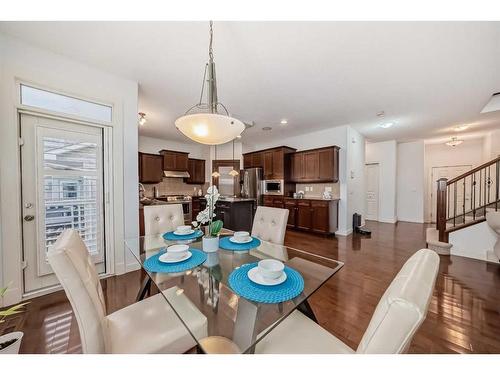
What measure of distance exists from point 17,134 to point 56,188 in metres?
0.61

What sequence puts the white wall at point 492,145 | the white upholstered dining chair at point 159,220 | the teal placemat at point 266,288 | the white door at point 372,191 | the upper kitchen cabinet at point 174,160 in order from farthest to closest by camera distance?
1. the white door at point 372,191
2. the upper kitchen cabinet at point 174,160
3. the white wall at point 492,145
4. the white upholstered dining chair at point 159,220
5. the teal placemat at point 266,288

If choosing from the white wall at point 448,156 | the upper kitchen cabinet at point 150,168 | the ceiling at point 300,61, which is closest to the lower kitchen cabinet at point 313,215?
the ceiling at point 300,61

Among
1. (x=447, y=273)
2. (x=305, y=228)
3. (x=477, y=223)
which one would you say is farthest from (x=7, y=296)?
(x=477, y=223)

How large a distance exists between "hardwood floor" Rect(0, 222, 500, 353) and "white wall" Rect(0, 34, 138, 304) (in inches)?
18.9

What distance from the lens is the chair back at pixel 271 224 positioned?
196 centimetres

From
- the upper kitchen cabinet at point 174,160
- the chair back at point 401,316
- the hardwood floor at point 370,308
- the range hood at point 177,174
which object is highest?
the upper kitchen cabinet at point 174,160

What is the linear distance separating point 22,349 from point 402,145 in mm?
8875

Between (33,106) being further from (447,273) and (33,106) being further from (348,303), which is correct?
(447,273)

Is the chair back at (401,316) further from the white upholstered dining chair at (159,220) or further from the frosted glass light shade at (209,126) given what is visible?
the white upholstered dining chair at (159,220)

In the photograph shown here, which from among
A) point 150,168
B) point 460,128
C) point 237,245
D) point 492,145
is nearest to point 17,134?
point 237,245

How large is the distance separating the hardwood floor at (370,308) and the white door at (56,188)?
0.41 meters

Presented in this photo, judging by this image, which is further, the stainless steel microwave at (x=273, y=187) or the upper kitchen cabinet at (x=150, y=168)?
the stainless steel microwave at (x=273, y=187)

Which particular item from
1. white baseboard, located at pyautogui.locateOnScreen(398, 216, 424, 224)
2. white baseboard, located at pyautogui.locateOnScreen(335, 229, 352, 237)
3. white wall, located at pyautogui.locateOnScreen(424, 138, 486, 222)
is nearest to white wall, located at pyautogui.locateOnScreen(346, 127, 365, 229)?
white baseboard, located at pyautogui.locateOnScreen(335, 229, 352, 237)

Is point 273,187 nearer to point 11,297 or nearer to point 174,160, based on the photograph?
point 174,160
